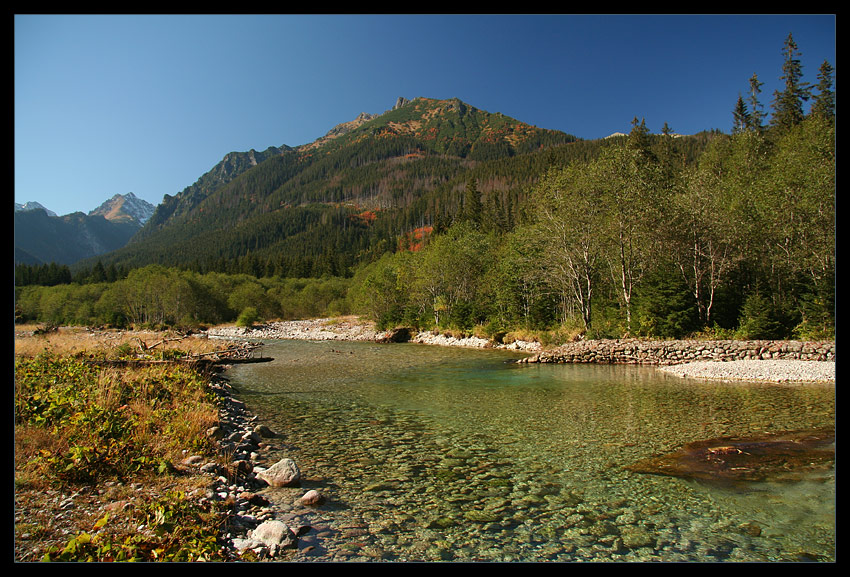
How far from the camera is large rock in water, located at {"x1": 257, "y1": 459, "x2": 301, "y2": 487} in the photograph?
7.18 metres

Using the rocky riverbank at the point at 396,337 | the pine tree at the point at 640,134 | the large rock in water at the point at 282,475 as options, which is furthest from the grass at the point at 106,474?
the pine tree at the point at 640,134

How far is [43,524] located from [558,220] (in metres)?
32.4

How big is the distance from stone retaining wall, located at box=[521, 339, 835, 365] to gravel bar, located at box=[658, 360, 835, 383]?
3.59 feet

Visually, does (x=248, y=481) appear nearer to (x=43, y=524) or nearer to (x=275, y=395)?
(x=43, y=524)

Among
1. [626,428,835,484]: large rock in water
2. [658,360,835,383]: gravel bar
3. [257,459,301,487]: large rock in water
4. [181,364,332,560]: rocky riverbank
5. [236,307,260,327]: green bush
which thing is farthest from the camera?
[236,307,260,327]: green bush

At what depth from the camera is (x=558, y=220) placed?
105 ft

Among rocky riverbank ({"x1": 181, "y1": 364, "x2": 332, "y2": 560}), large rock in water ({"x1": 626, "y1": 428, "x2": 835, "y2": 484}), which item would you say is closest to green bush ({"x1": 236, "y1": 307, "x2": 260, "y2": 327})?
rocky riverbank ({"x1": 181, "y1": 364, "x2": 332, "y2": 560})

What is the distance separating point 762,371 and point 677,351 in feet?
17.7

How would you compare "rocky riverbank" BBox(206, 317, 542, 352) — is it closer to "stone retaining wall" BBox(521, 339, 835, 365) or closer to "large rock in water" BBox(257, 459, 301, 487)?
"stone retaining wall" BBox(521, 339, 835, 365)

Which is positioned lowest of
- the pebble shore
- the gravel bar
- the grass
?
the gravel bar

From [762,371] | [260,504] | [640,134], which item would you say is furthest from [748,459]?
[640,134]

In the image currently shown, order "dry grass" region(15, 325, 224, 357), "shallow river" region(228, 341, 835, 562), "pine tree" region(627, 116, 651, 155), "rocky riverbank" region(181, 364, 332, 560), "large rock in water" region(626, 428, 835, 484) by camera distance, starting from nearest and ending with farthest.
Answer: "rocky riverbank" region(181, 364, 332, 560) → "shallow river" region(228, 341, 835, 562) → "large rock in water" region(626, 428, 835, 484) → "dry grass" region(15, 325, 224, 357) → "pine tree" region(627, 116, 651, 155)
